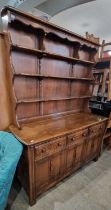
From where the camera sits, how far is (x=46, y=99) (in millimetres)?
1935

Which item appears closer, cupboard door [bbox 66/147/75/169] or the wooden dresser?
the wooden dresser

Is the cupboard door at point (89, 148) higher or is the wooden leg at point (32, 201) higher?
the cupboard door at point (89, 148)

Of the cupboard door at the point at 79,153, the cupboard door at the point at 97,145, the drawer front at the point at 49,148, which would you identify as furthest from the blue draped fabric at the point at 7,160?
the cupboard door at the point at 97,145

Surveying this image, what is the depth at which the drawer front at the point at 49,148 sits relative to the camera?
1370 mm

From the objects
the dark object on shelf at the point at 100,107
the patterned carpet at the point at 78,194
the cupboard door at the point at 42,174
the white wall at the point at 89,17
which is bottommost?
the patterned carpet at the point at 78,194

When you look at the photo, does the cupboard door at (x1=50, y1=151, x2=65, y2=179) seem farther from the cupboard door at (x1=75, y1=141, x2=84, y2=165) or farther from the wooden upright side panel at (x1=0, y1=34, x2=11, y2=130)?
the wooden upright side panel at (x1=0, y1=34, x2=11, y2=130)

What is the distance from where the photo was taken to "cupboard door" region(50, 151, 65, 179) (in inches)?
62.1

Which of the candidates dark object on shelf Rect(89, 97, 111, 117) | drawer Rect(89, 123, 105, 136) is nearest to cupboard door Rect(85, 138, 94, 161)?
drawer Rect(89, 123, 105, 136)

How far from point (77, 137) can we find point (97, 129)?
0.50m

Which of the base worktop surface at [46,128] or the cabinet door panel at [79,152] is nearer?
the base worktop surface at [46,128]

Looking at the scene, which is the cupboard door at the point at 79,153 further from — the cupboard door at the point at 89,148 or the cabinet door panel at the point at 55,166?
the cabinet door panel at the point at 55,166

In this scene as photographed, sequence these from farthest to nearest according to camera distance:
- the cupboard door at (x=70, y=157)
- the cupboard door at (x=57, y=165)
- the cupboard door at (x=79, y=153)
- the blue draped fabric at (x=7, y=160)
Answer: the cupboard door at (x=79, y=153) → the cupboard door at (x=70, y=157) → the cupboard door at (x=57, y=165) → the blue draped fabric at (x=7, y=160)

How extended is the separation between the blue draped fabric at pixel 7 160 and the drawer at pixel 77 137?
2.13ft

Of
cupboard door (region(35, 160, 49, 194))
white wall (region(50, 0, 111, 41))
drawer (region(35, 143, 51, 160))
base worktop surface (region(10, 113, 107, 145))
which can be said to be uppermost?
white wall (region(50, 0, 111, 41))
